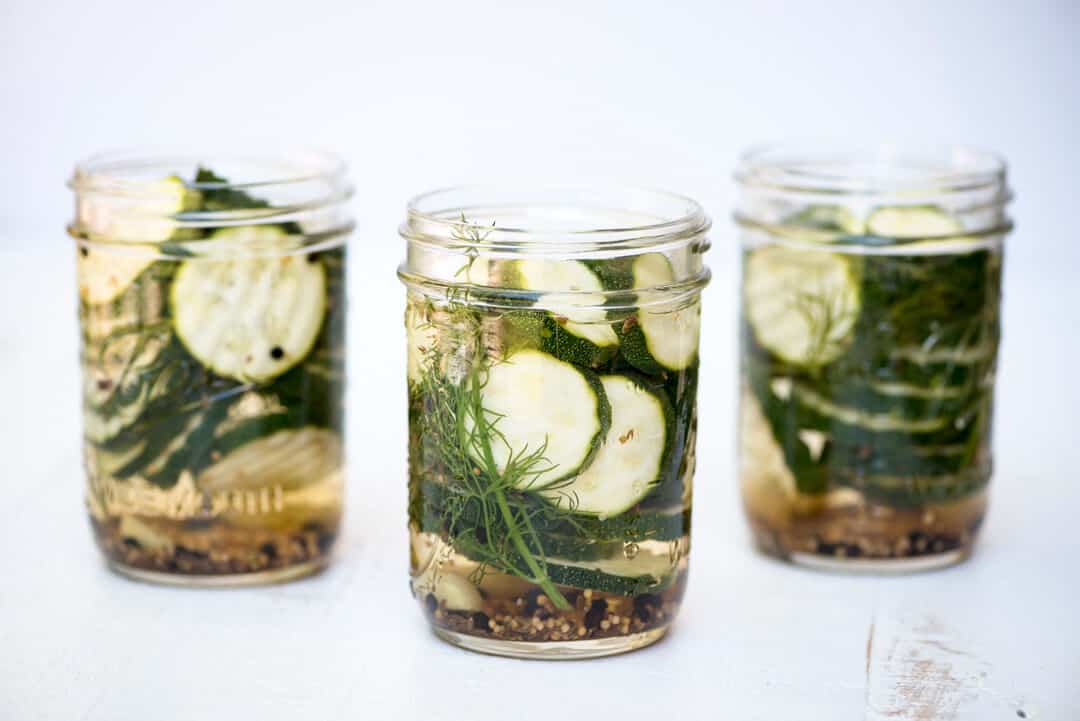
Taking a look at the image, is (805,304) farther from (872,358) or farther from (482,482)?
(482,482)

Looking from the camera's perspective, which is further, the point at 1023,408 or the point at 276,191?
the point at 1023,408

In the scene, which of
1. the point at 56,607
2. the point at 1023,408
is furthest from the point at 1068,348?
the point at 56,607

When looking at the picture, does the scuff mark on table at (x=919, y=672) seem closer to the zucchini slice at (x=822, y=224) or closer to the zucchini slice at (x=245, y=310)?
the zucchini slice at (x=822, y=224)

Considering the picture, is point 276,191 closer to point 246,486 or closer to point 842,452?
point 246,486

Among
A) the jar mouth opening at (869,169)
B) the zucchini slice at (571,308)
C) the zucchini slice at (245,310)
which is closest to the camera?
the zucchini slice at (571,308)

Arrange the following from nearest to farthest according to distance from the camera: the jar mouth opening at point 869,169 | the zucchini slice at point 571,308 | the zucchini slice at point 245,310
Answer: the zucchini slice at point 571,308, the zucchini slice at point 245,310, the jar mouth opening at point 869,169

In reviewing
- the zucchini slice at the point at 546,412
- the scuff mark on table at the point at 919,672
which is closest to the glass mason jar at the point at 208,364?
the zucchini slice at the point at 546,412
